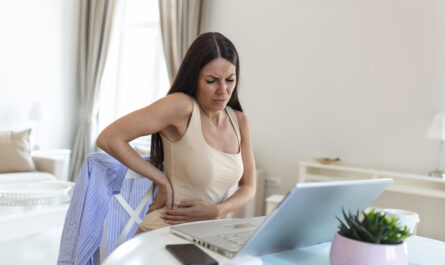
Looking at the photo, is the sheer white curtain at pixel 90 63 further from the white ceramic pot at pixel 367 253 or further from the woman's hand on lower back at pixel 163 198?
the white ceramic pot at pixel 367 253

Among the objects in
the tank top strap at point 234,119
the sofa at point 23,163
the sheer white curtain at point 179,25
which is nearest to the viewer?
the tank top strap at point 234,119

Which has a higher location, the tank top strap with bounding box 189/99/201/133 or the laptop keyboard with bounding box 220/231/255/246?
the tank top strap with bounding box 189/99/201/133

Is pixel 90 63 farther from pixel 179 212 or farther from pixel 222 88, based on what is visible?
pixel 179 212

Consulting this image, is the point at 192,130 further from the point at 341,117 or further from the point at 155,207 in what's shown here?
the point at 341,117

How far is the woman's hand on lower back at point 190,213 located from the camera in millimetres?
1341

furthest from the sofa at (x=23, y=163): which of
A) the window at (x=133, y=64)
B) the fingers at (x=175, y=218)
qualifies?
the fingers at (x=175, y=218)

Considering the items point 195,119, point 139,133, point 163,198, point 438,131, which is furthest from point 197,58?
point 438,131

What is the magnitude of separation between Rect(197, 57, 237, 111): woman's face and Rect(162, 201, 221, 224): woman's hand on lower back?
34 centimetres

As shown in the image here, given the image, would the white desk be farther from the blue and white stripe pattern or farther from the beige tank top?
the beige tank top

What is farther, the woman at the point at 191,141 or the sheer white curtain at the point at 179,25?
the sheer white curtain at the point at 179,25

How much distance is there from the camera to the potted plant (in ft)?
2.46

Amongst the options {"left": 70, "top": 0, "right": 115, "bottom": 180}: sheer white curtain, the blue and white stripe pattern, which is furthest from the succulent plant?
{"left": 70, "top": 0, "right": 115, "bottom": 180}: sheer white curtain

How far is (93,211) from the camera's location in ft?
4.03

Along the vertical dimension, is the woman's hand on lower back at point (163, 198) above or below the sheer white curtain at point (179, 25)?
below
